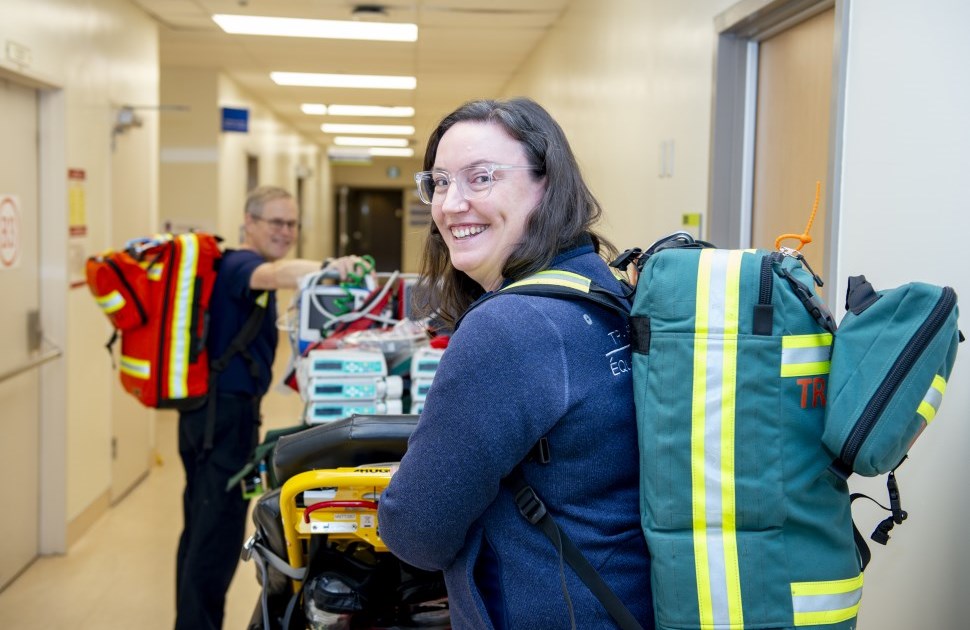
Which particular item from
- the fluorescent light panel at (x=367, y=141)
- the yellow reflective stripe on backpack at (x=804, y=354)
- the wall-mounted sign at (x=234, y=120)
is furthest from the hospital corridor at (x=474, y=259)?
the fluorescent light panel at (x=367, y=141)

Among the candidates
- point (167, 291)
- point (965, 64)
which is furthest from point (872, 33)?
point (167, 291)

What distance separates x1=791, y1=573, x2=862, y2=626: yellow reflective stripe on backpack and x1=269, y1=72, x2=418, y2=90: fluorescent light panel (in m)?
8.40

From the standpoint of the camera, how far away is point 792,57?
3123 millimetres

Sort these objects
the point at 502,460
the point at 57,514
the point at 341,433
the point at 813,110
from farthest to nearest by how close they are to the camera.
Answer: the point at 57,514, the point at 813,110, the point at 341,433, the point at 502,460

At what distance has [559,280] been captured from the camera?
54.1 inches

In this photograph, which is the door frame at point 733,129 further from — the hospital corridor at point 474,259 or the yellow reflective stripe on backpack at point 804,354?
the yellow reflective stripe on backpack at point 804,354

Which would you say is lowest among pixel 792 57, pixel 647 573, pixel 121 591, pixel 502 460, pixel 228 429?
pixel 121 591

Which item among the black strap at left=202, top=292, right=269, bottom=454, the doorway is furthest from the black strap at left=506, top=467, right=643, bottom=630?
the doorway

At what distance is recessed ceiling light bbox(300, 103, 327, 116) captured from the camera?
11.7 m

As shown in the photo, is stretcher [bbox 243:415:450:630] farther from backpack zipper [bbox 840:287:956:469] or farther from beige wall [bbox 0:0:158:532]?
beige wall [bbox 0:0:158:532]

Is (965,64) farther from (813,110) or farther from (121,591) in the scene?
(121,591)

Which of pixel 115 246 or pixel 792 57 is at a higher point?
pixel 792 57

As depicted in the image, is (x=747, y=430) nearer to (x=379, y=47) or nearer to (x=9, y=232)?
(x=9, y=232)

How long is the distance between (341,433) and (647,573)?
76 cm
